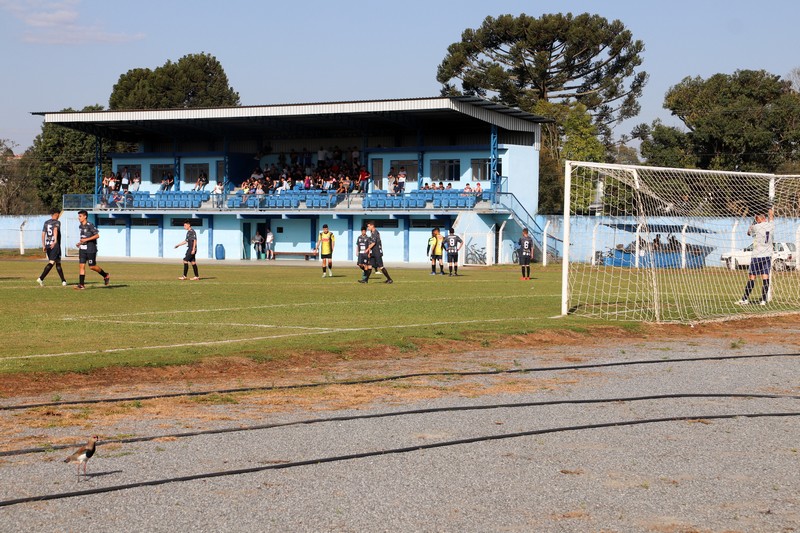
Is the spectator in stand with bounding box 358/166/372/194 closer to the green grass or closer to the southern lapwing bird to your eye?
the green grass

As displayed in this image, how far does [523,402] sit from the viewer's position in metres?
10.6

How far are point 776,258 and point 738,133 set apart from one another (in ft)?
165

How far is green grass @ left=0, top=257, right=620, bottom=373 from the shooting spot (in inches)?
555

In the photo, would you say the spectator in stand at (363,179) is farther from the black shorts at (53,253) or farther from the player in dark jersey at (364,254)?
the black shorts at (53,253)

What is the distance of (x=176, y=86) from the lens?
100 meters

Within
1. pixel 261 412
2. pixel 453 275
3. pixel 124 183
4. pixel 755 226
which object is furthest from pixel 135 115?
pixel 261 412

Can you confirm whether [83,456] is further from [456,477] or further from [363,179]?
[363,179]

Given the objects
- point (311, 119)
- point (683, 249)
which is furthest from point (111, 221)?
point (683, 249)

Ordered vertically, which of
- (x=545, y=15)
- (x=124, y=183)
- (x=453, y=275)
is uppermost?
(x=545, y=15)

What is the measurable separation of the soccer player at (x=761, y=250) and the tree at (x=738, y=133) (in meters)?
51.5

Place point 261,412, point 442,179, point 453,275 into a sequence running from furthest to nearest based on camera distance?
point 442,179, point 453,275, point 261,412

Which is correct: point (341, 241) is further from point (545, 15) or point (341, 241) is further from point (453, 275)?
point (545, 15)

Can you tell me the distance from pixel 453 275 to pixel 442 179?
70.3ft

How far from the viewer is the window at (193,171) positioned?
69.3 metres
